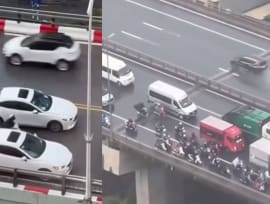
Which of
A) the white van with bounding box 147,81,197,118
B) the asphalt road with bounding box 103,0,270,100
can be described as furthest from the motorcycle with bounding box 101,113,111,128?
the asphalt road with bounding box 103,0,270,100

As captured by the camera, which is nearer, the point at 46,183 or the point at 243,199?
the point at 243,199

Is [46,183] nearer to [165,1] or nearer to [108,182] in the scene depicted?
[108,182]

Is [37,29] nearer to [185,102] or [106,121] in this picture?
[106,121]

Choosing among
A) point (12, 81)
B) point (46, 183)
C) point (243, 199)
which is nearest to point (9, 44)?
point (12, 81)

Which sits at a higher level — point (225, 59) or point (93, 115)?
point (225, 59)

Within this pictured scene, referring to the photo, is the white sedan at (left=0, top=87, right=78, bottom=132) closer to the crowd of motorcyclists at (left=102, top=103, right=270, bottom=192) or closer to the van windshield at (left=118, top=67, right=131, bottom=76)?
the crowd of motorcyclists at (left=102, top=103, right=270, bottom=192)

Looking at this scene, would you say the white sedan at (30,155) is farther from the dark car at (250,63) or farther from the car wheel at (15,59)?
the dark car at (250,63)

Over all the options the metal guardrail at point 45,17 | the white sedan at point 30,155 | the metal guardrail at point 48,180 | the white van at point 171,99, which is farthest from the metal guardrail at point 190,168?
the metal guardrail at point 45,17

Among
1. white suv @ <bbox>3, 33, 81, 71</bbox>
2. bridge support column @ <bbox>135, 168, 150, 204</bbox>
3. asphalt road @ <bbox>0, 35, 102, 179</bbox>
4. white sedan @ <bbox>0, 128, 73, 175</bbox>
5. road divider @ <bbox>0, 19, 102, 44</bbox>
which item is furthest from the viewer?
road divider @ <bbox>0, 19, 102, 44</bbox>
